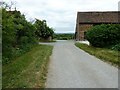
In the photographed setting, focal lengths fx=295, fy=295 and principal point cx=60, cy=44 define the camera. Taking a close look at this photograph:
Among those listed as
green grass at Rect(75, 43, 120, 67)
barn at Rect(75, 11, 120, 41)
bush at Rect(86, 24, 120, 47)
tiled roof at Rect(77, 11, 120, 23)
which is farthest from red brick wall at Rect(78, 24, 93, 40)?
green grass at Rect(75, 43, 120, 67)

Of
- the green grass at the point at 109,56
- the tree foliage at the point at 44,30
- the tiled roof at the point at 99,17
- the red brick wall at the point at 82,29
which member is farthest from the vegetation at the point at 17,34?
the tiled roof at the point at 99,17

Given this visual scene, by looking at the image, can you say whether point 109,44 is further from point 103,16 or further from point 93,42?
point 103,16

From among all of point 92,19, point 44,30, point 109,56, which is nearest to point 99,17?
point 92,19

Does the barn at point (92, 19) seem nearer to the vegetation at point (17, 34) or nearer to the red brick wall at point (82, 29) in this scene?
the red brick wall at point (82, 29)

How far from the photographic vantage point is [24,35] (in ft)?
119

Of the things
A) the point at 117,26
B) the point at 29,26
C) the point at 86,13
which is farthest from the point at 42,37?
the point at 117,26

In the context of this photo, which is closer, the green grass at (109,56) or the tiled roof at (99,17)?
the green grass at (109,56)

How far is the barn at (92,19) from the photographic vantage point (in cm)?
6322

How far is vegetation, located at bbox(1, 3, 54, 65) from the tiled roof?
30.2 feet

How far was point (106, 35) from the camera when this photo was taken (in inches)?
1398

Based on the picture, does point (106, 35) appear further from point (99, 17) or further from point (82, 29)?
point (99, 17)

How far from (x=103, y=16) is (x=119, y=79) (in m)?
54.1

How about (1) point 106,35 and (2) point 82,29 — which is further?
(2) point 82,29

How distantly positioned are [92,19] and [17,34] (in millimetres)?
32122
